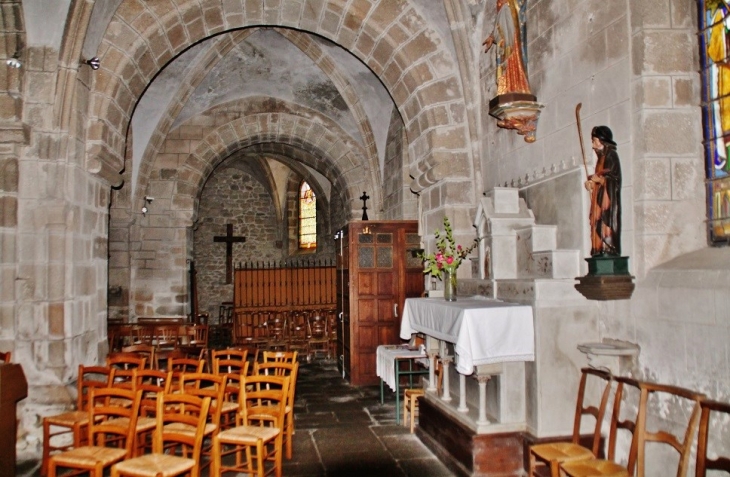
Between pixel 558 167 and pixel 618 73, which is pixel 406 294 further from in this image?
pixel 618 73

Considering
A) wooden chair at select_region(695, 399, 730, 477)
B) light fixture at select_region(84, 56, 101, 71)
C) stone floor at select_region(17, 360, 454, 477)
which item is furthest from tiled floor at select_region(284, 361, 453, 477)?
light fixture at select_region(84, 56, 101, 71)

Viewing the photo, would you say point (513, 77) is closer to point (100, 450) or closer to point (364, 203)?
point (100, 450)

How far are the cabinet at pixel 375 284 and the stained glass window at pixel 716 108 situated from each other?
436 centimetres

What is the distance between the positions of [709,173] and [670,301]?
85 centimetres

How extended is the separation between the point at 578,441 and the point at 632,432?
0.51m

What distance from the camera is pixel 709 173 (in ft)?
11.8

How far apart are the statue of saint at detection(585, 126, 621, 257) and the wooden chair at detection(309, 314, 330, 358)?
7227 mm

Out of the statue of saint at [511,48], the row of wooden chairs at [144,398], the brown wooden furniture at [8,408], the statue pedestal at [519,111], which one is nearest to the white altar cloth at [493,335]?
the row of wooden chairs at [144,398]

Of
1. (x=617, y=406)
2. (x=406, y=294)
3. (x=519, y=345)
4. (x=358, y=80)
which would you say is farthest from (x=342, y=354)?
(x=617, y=406)

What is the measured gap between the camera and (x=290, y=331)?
10391 millimetres

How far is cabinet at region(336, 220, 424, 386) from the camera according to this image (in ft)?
25.3

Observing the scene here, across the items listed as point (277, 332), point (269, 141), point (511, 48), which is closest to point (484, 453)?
point (511, 48)

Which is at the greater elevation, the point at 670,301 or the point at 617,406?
the point at 670,301

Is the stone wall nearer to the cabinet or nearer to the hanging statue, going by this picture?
the cabinet
